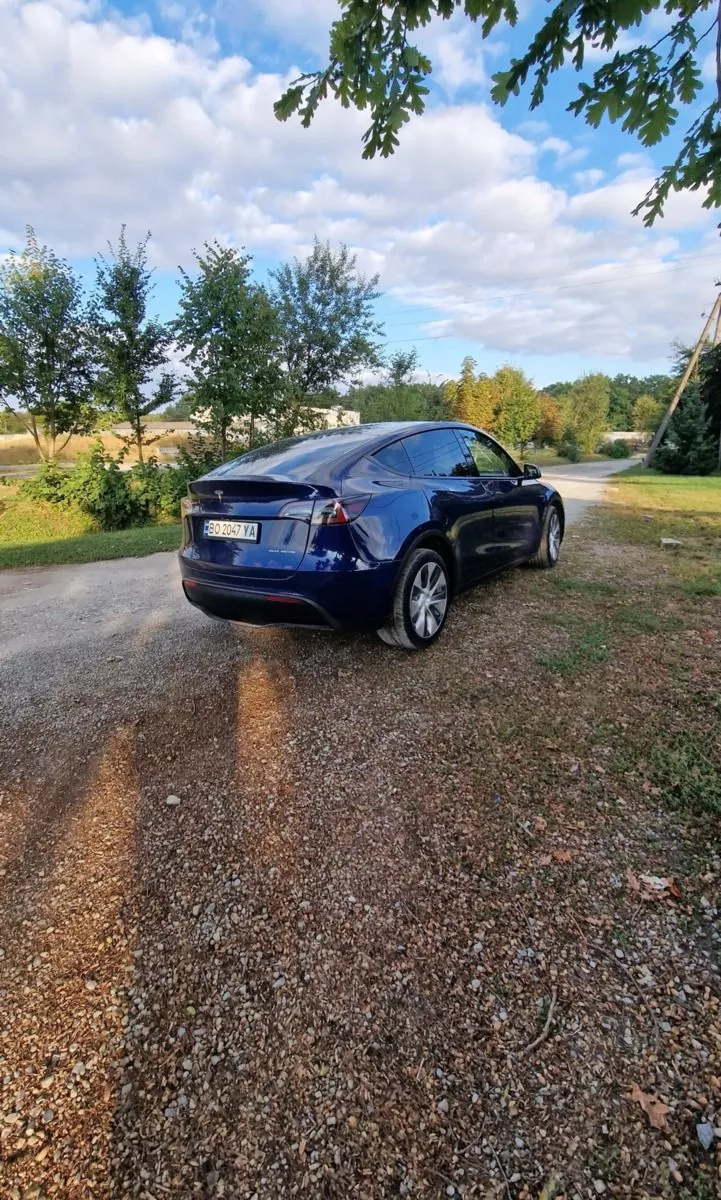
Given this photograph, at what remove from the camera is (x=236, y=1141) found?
133cm

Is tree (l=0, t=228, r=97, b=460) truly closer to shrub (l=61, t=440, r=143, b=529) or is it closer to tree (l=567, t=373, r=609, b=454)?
shrub (l=61, t=440, r=143, b=529)

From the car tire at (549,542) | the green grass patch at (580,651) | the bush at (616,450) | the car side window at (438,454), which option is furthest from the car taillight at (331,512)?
the bush at (616,450)

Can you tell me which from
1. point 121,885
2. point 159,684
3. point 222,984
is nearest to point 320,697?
point 159,684

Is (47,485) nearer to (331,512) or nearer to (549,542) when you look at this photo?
(549,542)

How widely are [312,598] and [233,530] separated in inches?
27.1

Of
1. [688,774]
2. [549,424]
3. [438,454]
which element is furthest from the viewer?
[549,424]

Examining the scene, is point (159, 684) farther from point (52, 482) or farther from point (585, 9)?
point (52, 482)

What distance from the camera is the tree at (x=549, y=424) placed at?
43.3m

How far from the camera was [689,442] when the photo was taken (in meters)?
22.1

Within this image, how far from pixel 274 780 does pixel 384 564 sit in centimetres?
140

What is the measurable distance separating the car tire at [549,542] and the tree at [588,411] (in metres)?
41.1

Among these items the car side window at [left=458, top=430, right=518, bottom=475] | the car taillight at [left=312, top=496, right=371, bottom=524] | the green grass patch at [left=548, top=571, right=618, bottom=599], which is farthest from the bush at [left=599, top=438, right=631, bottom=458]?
the car taillight at [left=312, top=496, right=371, bottom=524]

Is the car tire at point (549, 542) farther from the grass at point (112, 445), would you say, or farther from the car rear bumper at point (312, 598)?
the grass at point (112, 445)

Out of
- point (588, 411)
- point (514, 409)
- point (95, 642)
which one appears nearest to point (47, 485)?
point (95, 642)
